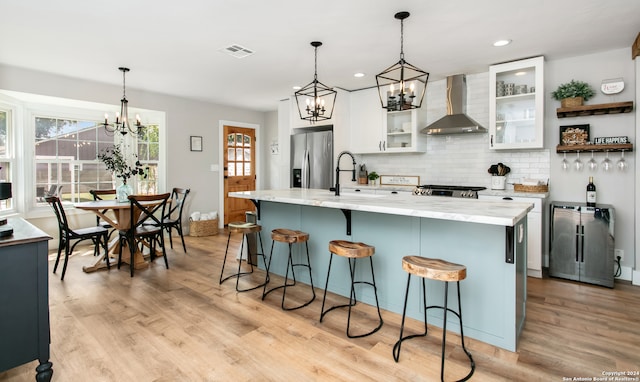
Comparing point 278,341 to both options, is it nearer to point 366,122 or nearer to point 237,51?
point 237,51

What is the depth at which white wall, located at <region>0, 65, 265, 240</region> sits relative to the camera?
179 inches

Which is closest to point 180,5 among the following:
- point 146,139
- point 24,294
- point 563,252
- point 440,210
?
point 24,294

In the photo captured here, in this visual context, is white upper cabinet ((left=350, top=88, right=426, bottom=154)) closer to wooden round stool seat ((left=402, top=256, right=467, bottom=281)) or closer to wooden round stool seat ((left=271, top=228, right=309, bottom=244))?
wooden round stool seat ((left=271, top=228, right=309, bottom=244))

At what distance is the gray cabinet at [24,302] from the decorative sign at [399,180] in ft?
14.3

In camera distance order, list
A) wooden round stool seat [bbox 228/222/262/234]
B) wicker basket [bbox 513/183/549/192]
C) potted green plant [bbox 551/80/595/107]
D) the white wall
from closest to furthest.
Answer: wooden round stool seat [bbox 228/222/262/234]
potted green plant [bbox 551/80/595/107]
wicker basket [bbox 513/183/549/192]
the white wall

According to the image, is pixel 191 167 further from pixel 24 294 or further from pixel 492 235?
pixel 492 235

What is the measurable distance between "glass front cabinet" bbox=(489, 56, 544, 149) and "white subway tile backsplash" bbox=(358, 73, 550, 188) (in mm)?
257

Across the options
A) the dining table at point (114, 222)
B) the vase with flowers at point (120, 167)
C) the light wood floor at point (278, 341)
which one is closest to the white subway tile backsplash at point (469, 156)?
the light wood floor at point (278, 341)

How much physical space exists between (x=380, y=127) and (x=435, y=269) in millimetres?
3529

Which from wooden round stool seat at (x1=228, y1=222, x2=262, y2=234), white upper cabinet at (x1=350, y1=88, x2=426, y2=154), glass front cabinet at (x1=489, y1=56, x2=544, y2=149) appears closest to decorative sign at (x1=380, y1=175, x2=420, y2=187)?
white upper cabinet at (x1=350, y1=88, x2=426, y2=154)

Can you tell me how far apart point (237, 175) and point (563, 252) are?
549cm

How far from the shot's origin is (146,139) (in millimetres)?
5883

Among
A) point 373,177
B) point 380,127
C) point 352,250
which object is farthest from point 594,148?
point 352,250

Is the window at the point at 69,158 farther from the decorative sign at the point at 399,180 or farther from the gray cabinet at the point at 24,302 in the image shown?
the decorative sign at the point at 399,180
